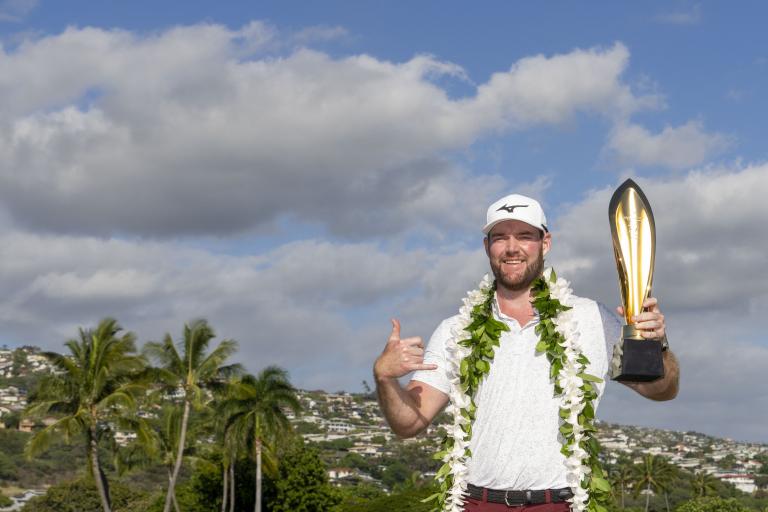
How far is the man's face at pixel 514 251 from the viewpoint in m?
5.71

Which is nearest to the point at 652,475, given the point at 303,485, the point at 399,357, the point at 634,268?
the point at 303,485

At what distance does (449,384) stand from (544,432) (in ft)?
2.25

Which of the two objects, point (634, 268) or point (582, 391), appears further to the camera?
point (582, 391)

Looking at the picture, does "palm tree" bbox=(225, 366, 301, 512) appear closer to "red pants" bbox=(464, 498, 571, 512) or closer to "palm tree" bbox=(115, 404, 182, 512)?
"palm tree" bbox=(115, 404, 182, 512)

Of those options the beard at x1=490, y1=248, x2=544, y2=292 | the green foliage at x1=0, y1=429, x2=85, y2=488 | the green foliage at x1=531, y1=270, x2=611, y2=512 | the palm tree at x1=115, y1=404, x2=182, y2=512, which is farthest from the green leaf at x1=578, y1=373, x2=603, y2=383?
the green foliage at x1=0, y1=429, x2=85, y2=488

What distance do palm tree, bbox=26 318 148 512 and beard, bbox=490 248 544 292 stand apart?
38157 mm

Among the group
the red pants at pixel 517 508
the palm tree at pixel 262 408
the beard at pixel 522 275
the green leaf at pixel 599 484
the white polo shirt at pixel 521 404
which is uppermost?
the palm tree at pixel 262 408

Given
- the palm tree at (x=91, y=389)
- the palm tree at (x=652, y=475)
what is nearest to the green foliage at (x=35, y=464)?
the palm tree at (x=652, y=475)

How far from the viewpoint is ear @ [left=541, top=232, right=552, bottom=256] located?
19.2 feet

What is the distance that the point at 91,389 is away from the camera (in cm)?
4316

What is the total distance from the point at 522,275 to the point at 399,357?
3.23 feet

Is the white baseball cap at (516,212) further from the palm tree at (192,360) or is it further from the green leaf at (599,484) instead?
the palm tree at (192,360)

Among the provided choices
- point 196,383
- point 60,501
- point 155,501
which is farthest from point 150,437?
point 60,501

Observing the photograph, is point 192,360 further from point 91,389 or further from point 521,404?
point 521,404
